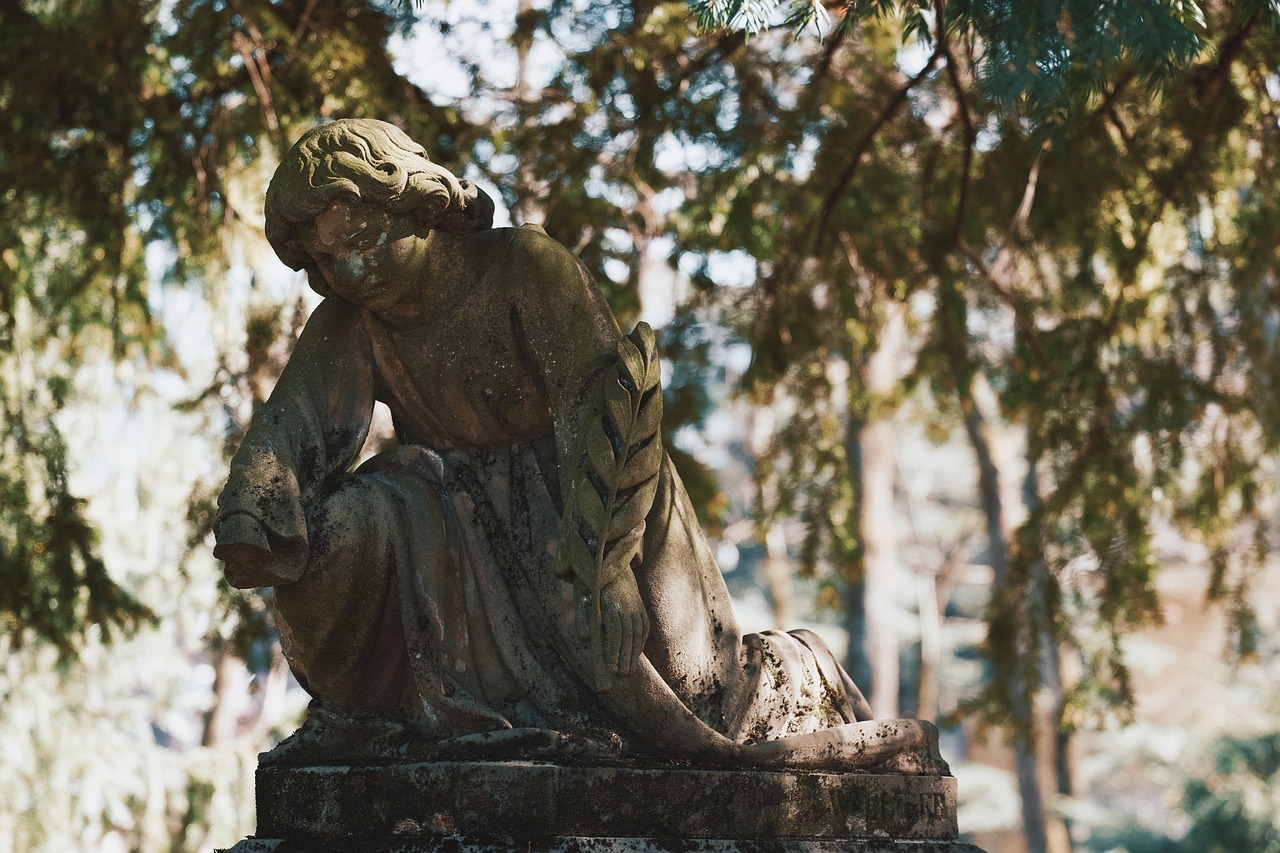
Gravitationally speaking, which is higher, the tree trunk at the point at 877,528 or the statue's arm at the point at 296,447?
the tree trunk at the point at 877,528

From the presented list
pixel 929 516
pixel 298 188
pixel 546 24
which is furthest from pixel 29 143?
pixel 929 516

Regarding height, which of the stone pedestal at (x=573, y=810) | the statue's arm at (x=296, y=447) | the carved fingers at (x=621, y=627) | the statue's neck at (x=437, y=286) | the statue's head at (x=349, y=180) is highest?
the statue's head at (x=349, y=180)

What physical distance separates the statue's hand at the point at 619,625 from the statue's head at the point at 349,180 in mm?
986

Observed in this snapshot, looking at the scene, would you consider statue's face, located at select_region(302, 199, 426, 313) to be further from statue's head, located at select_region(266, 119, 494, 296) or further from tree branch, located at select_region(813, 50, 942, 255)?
tree branch, located at select_region(813, 50, 942, 255)

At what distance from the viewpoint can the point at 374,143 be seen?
3.46 m

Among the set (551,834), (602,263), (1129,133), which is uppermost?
(1129,133)

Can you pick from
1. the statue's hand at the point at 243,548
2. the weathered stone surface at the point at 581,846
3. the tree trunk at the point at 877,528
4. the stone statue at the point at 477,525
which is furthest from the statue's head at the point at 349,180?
the tree trunk at the point at 877,528

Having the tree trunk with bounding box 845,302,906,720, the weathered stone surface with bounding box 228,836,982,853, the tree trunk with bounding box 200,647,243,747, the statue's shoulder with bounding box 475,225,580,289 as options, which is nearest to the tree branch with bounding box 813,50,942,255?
the statue's shoulder with bounding box 475,225,580,289

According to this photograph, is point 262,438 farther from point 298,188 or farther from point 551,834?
point 551,834

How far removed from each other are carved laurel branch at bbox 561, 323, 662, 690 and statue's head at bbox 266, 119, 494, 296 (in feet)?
1.92

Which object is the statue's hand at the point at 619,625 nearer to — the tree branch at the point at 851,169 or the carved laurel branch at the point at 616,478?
the carved laurel branch at the point at 616,478

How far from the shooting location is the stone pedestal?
3.06 metres

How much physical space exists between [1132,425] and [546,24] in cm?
335

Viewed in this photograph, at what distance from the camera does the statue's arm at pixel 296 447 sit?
3.16m
